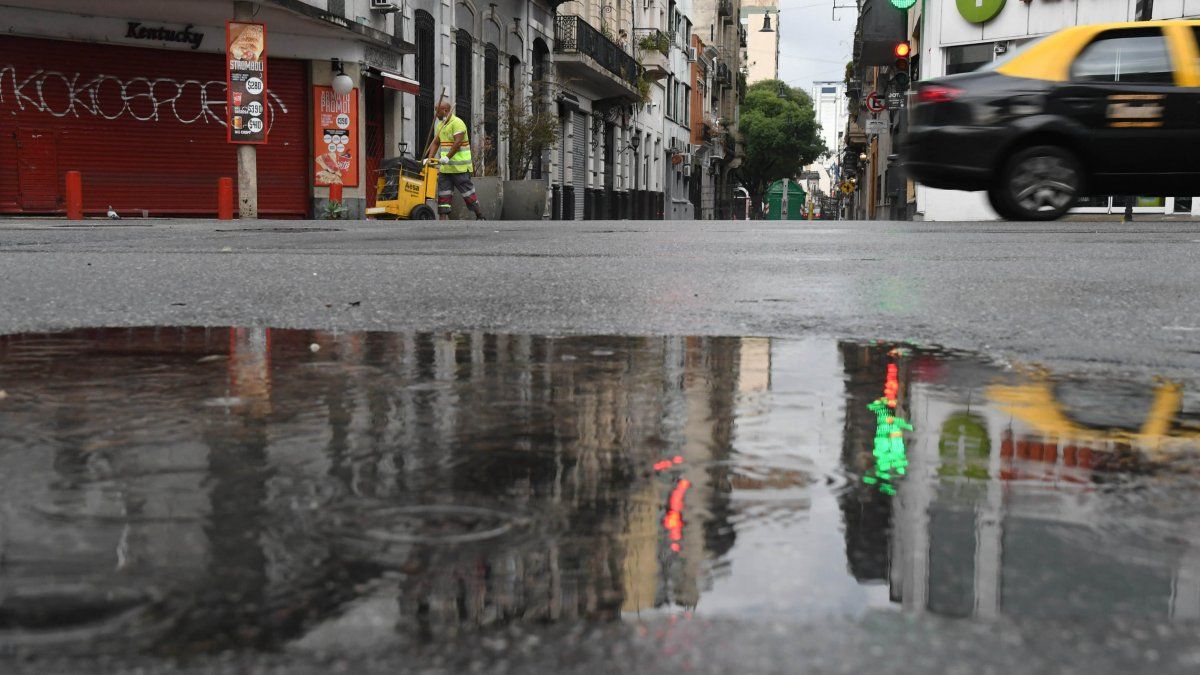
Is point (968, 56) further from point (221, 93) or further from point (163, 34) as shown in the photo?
point (163, 34)

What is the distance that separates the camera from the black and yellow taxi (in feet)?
32.6

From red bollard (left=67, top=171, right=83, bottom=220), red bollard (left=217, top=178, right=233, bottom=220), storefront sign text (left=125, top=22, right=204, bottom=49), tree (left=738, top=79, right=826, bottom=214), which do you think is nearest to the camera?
red bollard (left=67, top=171, right=83, bottom=220)

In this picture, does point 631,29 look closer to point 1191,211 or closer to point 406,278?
point 1191,211

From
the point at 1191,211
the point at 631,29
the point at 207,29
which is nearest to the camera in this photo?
the point at 207,29

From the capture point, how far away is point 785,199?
67188 mm

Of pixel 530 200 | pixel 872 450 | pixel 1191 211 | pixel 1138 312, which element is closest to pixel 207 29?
pixel 530 200

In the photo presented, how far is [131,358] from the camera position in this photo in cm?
260

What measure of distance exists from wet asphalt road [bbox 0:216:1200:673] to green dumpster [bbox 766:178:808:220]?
60.0 metres

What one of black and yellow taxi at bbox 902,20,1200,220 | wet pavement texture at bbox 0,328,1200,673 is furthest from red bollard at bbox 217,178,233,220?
wet pavement texture at bbox 0,328,1200,673

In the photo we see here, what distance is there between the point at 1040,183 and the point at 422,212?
38.5 ft

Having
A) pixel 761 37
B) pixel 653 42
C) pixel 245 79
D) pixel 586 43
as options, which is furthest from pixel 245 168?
pixel 761 37

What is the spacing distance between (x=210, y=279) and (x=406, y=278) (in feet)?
2.45

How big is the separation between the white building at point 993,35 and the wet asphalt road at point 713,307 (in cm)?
1766

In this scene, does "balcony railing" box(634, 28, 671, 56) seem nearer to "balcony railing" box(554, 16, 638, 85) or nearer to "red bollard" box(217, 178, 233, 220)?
"balcony railing" box(554, 16, 638, 85)
